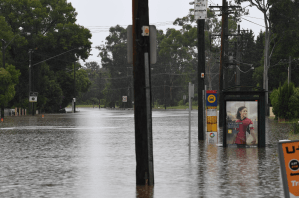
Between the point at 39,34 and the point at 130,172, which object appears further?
the point at 39,34

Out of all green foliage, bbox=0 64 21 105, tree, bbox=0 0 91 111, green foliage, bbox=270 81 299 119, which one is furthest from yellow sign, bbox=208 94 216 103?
tree, bbox=0 0 91 111

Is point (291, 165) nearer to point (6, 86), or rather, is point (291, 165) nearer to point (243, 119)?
point (243, 119)

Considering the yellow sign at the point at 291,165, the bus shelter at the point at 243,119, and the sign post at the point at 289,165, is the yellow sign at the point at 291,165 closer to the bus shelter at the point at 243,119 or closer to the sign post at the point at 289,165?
the sign post at the point at 289,165

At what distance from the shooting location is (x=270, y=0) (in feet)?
191

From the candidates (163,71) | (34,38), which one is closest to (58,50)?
(34,38)

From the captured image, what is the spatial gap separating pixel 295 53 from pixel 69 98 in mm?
37088

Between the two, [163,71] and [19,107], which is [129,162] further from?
[163,71]

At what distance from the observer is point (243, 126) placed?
1773 centimetres

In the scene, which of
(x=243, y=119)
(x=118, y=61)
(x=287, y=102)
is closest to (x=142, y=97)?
(x=243, y=119)

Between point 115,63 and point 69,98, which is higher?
point 115,63

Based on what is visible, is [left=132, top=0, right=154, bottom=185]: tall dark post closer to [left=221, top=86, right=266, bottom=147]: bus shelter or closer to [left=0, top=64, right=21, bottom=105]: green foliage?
[left=221, top=86, right=266, bottom=147]: bus shelter

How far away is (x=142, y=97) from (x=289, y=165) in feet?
13.0

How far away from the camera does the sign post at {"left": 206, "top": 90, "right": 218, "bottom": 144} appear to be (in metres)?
19.5

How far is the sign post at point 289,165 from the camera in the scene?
248 inches
